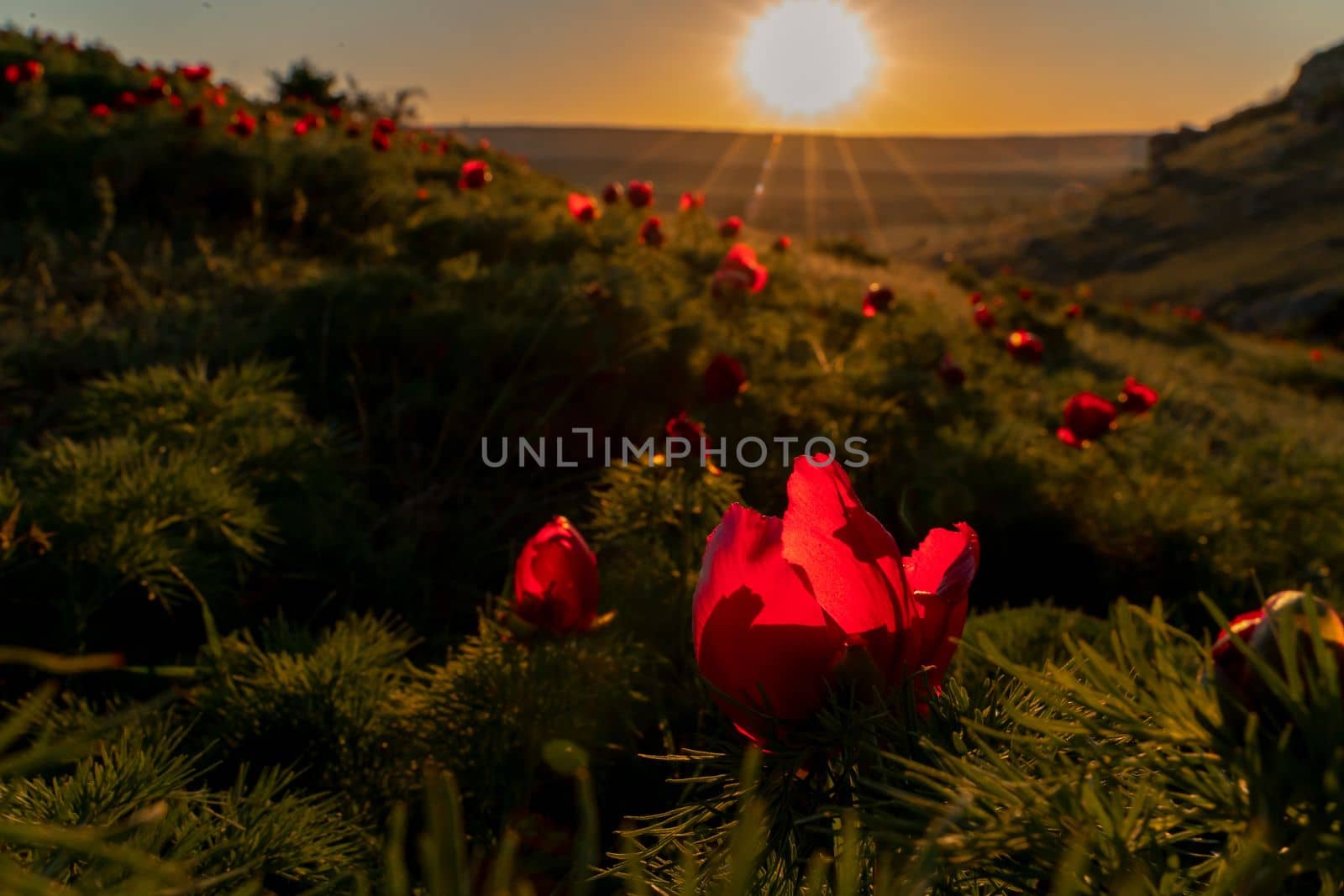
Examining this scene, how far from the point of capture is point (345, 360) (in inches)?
123

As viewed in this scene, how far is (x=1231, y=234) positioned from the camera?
25.7 metres

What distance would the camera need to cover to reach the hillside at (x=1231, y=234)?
A: 1884cm

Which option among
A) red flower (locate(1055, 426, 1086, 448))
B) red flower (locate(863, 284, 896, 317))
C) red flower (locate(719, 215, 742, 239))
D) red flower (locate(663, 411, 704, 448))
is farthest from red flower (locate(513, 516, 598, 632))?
red flower (locate(719, 215, 742, 239))

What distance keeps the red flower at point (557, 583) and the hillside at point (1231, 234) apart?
19209 millimetres

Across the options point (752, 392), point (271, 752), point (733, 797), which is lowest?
point (271, 752)

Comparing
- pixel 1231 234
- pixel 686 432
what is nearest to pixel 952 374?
pixel 686 432

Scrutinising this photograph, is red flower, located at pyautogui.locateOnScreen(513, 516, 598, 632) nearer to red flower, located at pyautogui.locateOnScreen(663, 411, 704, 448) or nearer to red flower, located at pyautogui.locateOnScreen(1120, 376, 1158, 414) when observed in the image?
red flower, located at pyautogui.locateOnScreen(663, 411, 704, 448)

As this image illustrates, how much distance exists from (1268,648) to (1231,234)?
30.4 meters

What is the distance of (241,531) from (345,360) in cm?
139

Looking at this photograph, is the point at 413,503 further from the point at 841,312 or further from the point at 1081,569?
the point at 841,312

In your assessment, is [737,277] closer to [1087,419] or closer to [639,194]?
[1087,419]

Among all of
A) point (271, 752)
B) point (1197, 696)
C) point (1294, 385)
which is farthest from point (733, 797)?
point (1294, 385)

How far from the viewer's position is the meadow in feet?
1.66

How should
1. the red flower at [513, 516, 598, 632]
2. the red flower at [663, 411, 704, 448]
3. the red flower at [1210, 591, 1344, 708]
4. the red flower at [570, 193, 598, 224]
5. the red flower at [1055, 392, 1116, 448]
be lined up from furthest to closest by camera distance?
the red flower at [570, 193, 598, 224]
the red flower at [1055, 392, 1116, 448]
the red flower at [663, 411, 704, 448]
the red flower at [513, 516, 598, 632]
the red flower at [1210, 591, 1344, 708]
